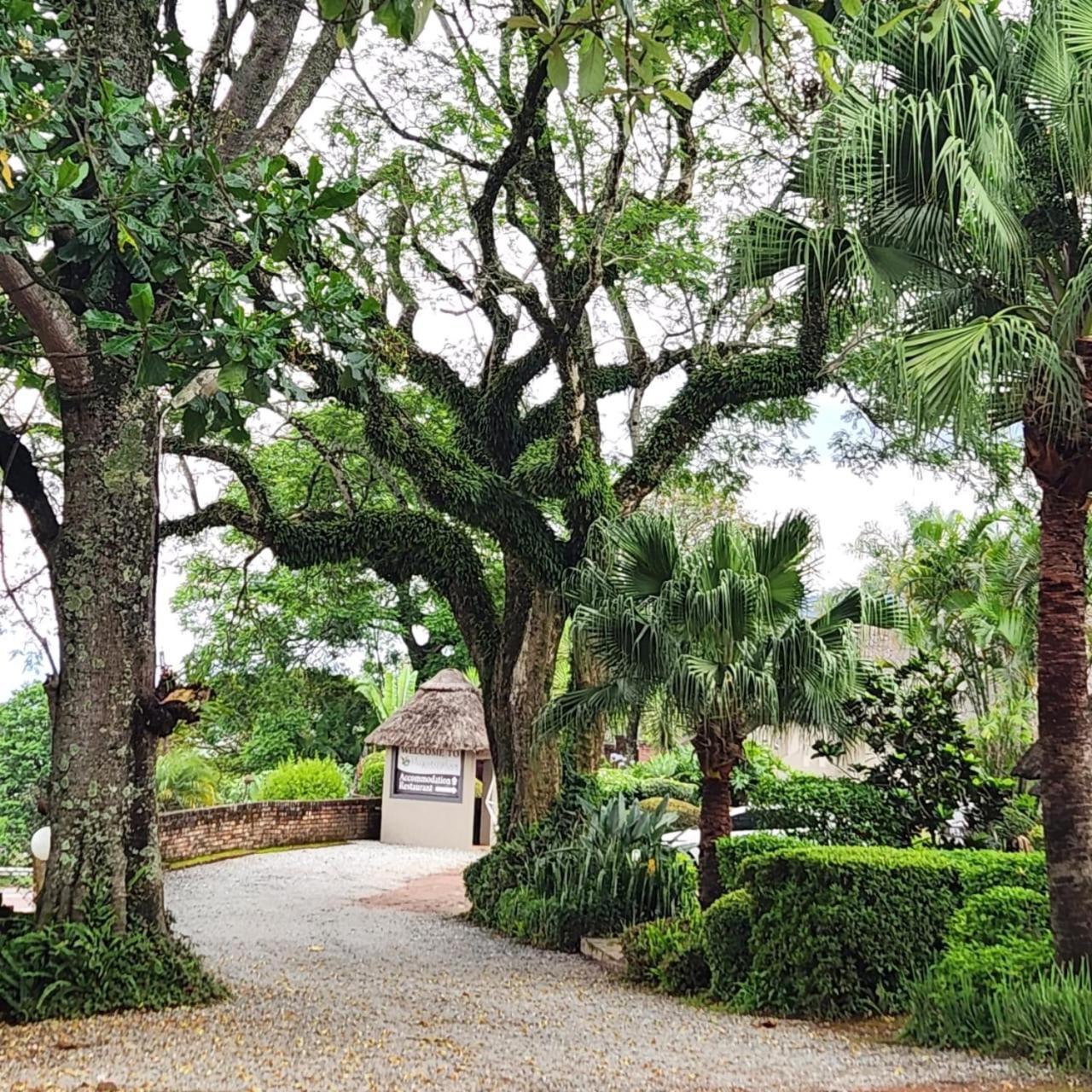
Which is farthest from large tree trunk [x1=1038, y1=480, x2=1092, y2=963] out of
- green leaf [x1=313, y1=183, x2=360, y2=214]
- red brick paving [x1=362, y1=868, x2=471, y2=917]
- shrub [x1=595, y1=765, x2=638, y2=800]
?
shrub [x1=595, y1=765, x2=638, y2=800]

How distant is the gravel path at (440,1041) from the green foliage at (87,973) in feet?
0.72

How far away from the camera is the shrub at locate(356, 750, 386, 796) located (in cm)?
2461

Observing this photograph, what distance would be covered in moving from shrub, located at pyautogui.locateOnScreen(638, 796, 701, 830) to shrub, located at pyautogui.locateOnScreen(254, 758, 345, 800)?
7.90 m

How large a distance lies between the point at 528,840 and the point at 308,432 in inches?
205

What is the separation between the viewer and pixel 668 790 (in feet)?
64.5

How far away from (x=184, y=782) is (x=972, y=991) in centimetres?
1646

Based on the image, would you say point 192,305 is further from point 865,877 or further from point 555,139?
point 555,139

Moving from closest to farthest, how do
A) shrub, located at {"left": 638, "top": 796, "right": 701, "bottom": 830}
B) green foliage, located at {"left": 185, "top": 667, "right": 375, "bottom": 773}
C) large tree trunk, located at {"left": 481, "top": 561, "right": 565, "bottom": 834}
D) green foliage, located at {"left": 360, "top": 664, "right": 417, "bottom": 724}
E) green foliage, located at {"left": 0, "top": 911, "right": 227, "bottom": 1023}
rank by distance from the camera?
green foliage, located at {"left": 0, "top": 911, "right": 227, "bottom": 1023} < large tree trunk, located at {"left": 481, "top": 561, "right": 565, "bottom": 834} < shrub, located at {"left": 638, "top": 796, "right": 701, "bottom": 830} < green foliage, located at {"left": 185, "top": 667, "right": 375, "bottom": 773} < green foliage, located at {"left": 360, "top": 664, "right": 417, "bottom": 724}

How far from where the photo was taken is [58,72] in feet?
19.2

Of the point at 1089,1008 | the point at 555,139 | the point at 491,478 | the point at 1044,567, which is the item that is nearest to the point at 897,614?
the point at 1044,567

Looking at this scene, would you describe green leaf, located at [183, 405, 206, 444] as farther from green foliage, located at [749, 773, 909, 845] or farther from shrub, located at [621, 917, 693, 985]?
green foliage, located at [749, 773, 909, 845]

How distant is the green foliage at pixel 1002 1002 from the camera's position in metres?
5.70

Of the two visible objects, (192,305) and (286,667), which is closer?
(192,305)

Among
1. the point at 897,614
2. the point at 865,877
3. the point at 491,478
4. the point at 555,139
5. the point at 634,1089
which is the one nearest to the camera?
the point at 634,1089
